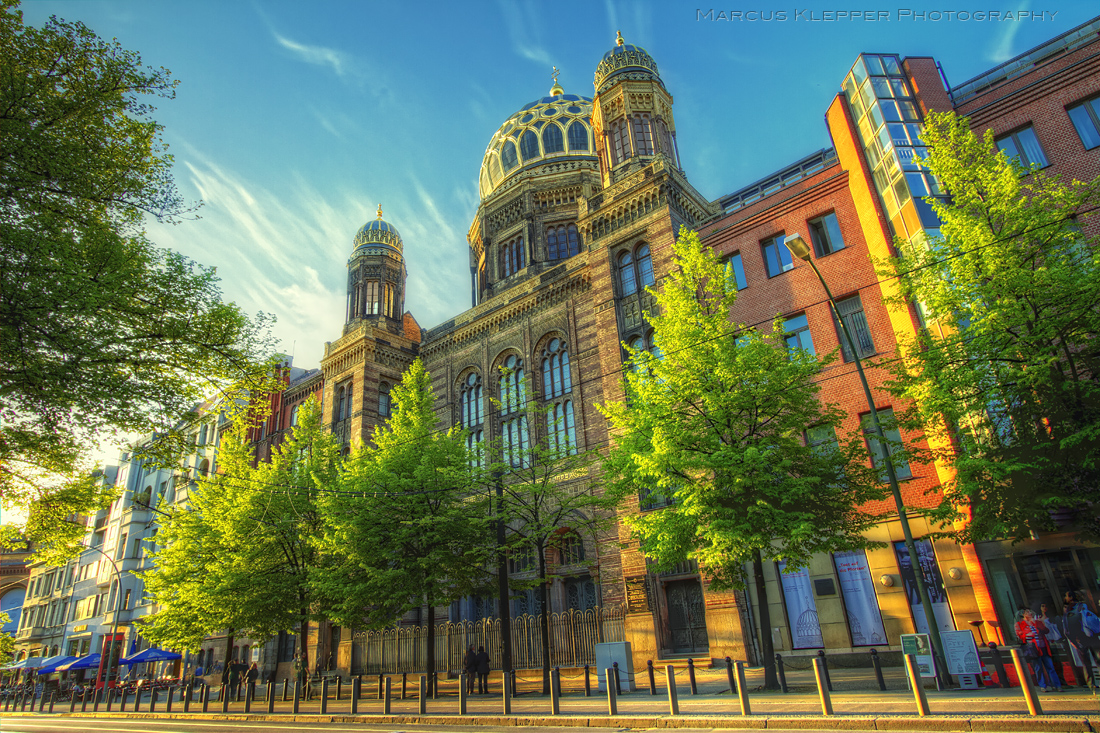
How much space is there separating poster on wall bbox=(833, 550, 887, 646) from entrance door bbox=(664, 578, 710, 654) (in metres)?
5.08

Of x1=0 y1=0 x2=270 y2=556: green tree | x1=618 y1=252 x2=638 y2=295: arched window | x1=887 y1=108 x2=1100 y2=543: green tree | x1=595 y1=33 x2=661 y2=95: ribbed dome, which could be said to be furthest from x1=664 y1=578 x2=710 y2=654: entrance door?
x1=595 y1=33 x2=661 y2=95: ribbed dome

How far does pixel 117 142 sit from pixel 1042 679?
73.6ft

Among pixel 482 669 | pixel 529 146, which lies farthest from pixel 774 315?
pixel 529 146

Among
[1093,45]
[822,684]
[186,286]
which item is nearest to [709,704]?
[822,684]

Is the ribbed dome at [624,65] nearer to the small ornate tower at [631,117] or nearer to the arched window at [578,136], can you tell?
the small ornate tower at [631,117]

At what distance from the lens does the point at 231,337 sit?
14828 millimetres

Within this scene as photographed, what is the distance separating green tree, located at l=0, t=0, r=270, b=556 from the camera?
1171 cm

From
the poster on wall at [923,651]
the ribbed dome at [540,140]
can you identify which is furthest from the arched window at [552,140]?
the poster on wall at [923,651]

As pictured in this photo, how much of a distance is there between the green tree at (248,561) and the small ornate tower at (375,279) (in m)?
14.8

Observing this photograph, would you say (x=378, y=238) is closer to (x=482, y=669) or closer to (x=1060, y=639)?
(x=482, y=669)

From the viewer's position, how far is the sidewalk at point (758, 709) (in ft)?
31.2

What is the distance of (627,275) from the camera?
27.5m

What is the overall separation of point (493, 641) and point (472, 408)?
1206 cm

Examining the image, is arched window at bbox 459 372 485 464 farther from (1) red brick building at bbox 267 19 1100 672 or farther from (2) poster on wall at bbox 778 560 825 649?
(2) poster on wall at bbox 778 560 825 649
